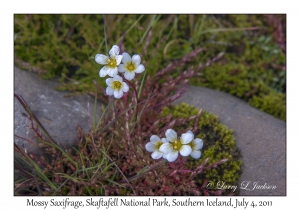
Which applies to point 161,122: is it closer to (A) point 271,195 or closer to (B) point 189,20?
(A) point 271,195

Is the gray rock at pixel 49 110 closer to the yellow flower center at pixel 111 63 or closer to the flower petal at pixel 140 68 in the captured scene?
the yellow flower center at pixel 111 63

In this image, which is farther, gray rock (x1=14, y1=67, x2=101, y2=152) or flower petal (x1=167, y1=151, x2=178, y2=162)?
gray rock (x1=14, y1=67, x2=101, y2=152)

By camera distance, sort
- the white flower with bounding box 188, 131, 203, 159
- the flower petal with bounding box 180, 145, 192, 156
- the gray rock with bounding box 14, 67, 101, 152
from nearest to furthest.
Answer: the flower petal with bounding box 180, 145, 192, 156 < the white flower with bounding box 188, 131, 203, 159 < the gray rock with bounding box 14, 67, 101, 152

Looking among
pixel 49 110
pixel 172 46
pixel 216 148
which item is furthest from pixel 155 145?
pixel 172 46

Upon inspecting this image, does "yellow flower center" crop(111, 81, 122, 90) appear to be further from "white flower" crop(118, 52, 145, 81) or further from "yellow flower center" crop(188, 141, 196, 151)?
"yellow flower center" crop(188, 141, 196, 151)

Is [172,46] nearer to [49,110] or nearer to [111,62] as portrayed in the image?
[49,110]

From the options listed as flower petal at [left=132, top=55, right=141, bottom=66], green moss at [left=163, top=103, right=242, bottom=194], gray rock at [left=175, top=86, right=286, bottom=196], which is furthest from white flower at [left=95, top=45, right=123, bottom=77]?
gray rock at [left=175, top=86, right=286, bottom=196]

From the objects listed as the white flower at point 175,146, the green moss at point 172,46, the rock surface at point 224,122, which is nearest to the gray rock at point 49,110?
the rock surface at point 224,122

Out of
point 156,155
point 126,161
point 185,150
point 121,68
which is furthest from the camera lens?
point 126,161

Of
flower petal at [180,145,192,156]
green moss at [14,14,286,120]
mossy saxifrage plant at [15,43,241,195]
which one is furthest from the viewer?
green moss at [14,14,286,120]
